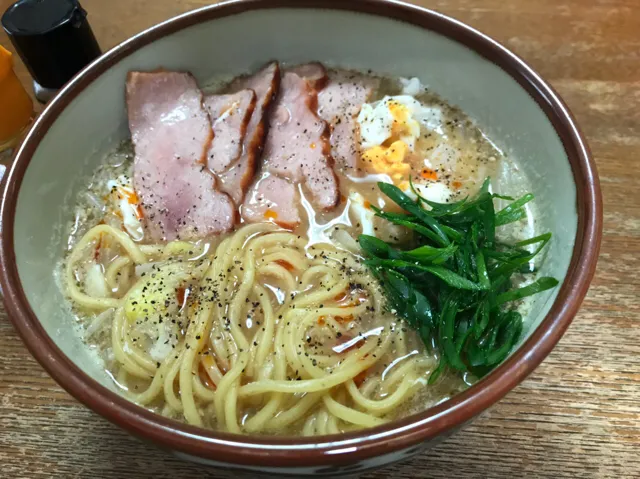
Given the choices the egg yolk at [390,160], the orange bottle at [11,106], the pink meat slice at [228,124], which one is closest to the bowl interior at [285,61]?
the pink meat slice at [228,124]

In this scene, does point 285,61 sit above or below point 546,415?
above

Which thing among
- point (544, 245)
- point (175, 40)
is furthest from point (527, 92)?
point (175, 40)

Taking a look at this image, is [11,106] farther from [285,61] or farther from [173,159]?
[285,61]

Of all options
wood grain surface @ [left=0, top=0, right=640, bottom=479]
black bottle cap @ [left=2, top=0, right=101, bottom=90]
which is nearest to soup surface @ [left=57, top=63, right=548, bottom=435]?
wood grain surface @ [left=0, top=0, right=640, bottom=479]

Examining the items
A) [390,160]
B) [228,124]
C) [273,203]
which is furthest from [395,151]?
[228,124]

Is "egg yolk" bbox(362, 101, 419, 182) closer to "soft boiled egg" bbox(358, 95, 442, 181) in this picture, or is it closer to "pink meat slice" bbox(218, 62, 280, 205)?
"soft boiled egg" bbox(358, 95, 442, 181)
